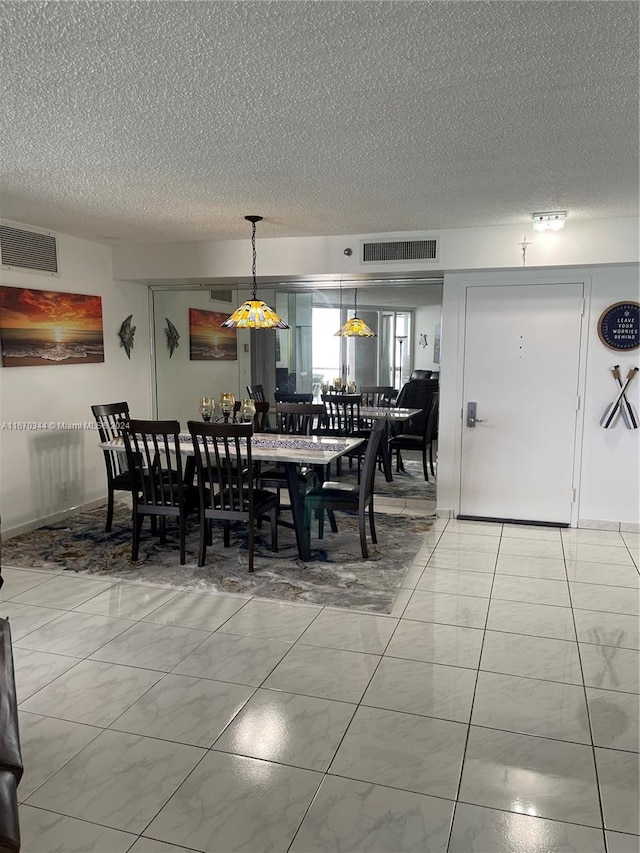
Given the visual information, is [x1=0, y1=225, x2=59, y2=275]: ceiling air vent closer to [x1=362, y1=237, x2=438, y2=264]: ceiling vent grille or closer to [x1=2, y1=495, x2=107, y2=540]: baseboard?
[x1=2, y1=495, x2=107, y2=540]: baseboard

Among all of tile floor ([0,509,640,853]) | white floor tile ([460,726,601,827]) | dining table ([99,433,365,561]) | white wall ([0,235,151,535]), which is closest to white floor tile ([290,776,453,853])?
tile floor ([0,509,640,853])

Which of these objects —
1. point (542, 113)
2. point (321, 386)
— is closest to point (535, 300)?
point (321, 386)

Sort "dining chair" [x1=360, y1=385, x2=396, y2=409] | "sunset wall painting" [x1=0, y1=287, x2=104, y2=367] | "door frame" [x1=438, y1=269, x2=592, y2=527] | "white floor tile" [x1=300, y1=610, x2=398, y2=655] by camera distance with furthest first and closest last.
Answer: "dining chair" [x1=360, y1=385, x2=396, y2=409], "door frame" [x1=438, y1=269, x2=592, y2=527], "sunset wall painting" [x1=0, y1=287, x2=104, y2=367], "white floor tile" [x1=300, y1=610, x2=398, y2=655]

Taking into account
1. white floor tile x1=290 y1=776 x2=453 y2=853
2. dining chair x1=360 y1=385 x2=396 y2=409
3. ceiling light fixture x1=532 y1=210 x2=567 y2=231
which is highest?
ceiling light fixture x1=532 y1=210 x2=567 y2=231

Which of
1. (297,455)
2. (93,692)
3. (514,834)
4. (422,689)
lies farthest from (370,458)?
(514,834)

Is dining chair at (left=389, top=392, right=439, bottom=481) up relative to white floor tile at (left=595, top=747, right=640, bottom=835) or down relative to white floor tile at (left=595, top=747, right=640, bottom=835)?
up

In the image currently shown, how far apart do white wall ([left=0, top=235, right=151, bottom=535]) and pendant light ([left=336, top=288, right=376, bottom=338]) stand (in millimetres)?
Answer: 2216

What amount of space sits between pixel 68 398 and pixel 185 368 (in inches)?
53.1

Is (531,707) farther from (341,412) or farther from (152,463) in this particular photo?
(341,412)

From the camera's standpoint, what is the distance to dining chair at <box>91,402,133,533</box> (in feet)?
15.7

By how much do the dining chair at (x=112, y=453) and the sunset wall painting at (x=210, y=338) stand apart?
1229 mm

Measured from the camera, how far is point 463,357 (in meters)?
5.33

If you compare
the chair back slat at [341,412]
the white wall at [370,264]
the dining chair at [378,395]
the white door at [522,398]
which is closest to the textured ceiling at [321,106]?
the white wall at [370,264]

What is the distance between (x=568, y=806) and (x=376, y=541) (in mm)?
2760
